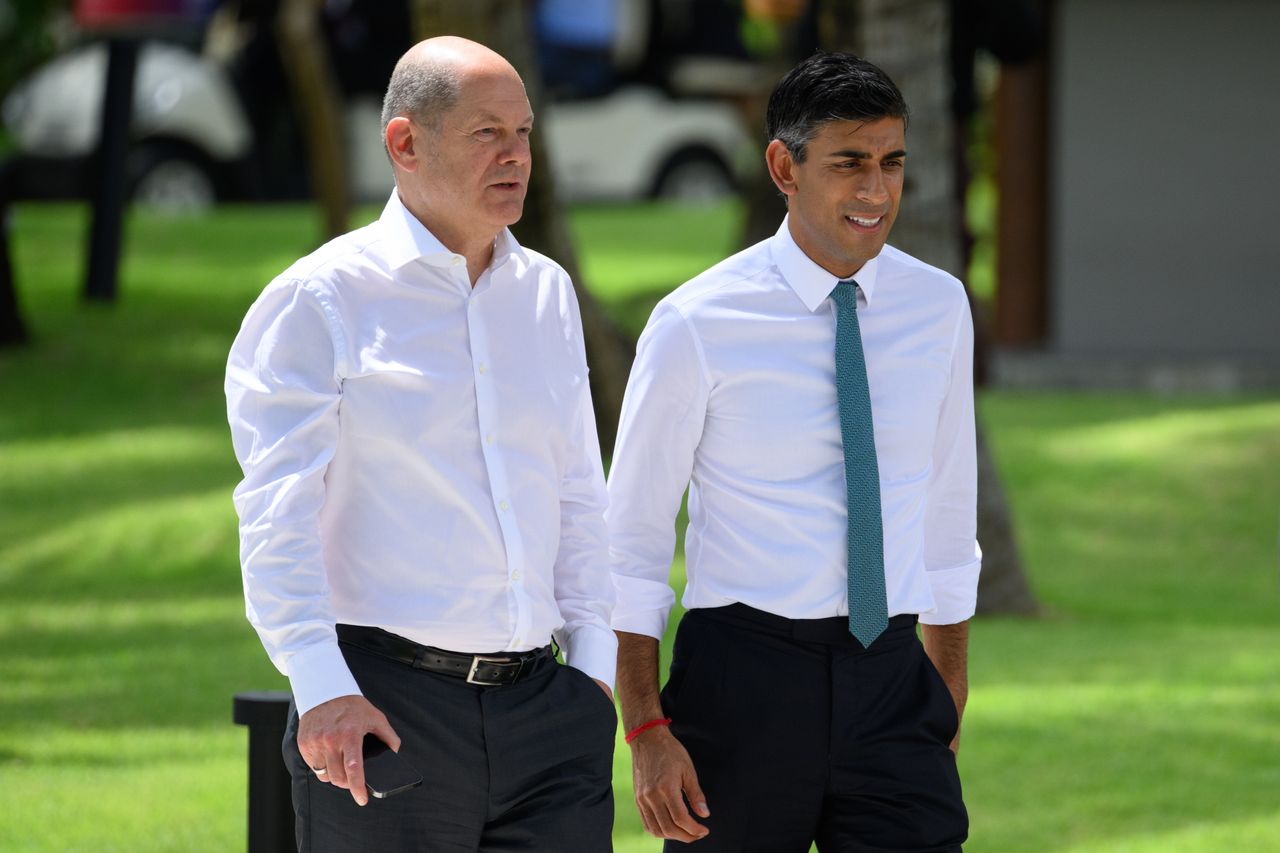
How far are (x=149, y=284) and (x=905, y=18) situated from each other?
1174 cm

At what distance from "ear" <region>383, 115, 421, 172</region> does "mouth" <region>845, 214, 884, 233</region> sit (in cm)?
77

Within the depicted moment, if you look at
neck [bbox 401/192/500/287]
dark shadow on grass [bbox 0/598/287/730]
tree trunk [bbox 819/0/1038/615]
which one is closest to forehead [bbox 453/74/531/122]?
neck [bbox 401/192/500/287]

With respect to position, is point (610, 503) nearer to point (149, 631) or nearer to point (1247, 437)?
point (149, 631)

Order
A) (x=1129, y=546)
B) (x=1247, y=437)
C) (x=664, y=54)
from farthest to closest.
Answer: (x=664, y=54), (x=1247, y=437), (x=1129, y=546)

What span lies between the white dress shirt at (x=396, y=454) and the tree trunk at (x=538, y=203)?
757 cm

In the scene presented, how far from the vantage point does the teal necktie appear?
340 centimetres

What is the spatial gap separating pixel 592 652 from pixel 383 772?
496 mm

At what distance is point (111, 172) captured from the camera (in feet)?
58.1

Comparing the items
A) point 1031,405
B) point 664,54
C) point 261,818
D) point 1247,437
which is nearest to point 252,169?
point 664,54

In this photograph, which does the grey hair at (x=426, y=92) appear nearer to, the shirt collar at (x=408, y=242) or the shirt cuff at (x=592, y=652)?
the shirt collar at (x=408, y=242)

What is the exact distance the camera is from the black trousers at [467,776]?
3166 mm

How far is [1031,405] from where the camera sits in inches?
620

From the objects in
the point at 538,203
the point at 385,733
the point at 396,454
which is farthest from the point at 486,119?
the point at 538,203

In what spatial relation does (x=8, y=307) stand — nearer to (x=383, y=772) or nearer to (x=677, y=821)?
(x=677, y=821)
